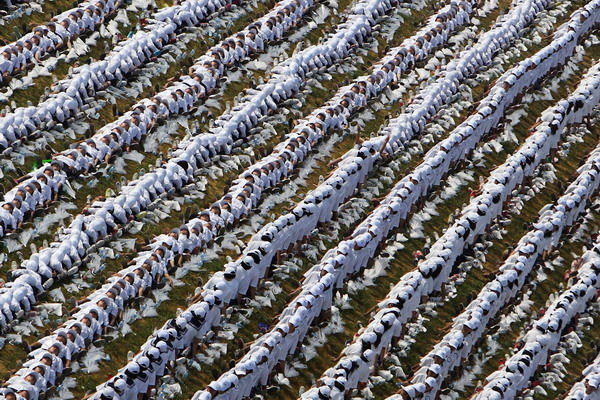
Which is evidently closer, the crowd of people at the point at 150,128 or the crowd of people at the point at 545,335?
the crowd of people at the point at 545,335

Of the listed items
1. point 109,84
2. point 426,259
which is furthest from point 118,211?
point 426,259

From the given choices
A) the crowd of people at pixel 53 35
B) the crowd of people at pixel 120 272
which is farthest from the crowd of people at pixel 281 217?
the crowd of people at pixel 53 35

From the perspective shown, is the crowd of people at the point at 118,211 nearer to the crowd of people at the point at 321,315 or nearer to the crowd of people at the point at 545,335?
the crowd of people at the point at 321,315

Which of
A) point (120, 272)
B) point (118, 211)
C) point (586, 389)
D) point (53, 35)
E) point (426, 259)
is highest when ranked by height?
point (53, 35)

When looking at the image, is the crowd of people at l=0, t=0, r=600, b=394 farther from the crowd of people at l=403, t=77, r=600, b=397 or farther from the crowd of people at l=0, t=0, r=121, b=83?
the crowd of people at l=0, t=0, r=121, b=83

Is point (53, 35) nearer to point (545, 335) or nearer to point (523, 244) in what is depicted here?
point (523, 244)

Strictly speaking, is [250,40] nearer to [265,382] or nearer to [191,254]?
[191,254]

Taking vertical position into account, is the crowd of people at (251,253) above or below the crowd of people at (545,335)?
above

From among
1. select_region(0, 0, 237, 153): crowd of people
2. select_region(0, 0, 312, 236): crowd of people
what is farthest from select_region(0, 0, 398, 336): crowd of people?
select_region(0, 0, 237, 153): crowd of people

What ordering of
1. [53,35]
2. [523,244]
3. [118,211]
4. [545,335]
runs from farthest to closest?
[53,35], [523,244], [545,335], [118,211]

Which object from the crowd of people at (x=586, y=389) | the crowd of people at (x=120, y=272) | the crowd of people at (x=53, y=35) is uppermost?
the crowd of people at (x=53, y=35)
